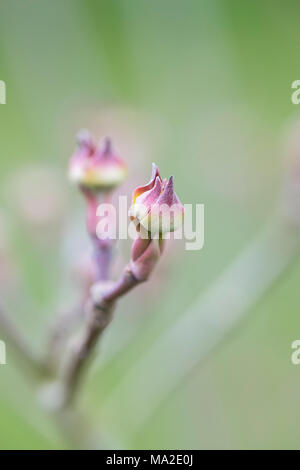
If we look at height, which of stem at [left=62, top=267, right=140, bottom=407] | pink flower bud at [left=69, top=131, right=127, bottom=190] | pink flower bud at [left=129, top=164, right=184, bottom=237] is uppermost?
pink flower bud at [left=69, top=131, right=127, bottom=190]

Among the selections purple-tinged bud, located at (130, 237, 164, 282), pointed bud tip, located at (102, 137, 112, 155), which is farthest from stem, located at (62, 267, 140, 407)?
pointed bud tip, located at (102, 137, 112, 155)

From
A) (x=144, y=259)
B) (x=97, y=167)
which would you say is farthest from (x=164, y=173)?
(x=144, y=259)

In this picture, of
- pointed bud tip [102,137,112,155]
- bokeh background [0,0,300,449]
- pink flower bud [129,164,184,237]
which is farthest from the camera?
bokeh background [0,0,300,449]

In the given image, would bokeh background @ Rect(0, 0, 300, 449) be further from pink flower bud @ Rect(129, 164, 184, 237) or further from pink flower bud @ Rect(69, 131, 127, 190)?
pink flower bud @ Rect(129, 164, 184, 237)

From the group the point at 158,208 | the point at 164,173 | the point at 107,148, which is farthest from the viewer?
the point at 164,173

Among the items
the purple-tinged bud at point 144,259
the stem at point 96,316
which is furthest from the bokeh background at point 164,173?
the purple-tinged bud at point 144,259

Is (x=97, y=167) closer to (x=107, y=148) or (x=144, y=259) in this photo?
(x=107, y=148)
